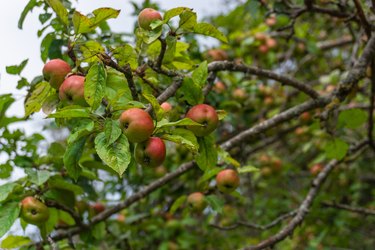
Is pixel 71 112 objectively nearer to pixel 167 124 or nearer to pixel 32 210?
pixel 167 124

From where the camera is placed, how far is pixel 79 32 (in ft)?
5.07

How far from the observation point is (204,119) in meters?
1.58

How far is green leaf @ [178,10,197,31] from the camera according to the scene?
1546mm

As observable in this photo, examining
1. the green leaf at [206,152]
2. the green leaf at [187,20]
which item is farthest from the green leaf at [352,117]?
the green leaf at [187,20]

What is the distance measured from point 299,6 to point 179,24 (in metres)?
1.51

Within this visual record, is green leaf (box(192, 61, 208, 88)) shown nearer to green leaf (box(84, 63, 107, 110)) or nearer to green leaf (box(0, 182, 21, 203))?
green leaf (box(84, 63, 107, 110))

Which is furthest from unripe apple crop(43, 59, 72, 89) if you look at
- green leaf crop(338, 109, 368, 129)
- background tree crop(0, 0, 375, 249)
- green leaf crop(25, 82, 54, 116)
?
green leaf crop(338, 109, 368, 129)

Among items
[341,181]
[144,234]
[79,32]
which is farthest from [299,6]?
[341,181]

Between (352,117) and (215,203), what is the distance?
1003 millimetres

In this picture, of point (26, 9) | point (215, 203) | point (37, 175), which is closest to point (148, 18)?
point (26, 9)

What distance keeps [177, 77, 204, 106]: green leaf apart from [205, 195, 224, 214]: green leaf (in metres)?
0.71

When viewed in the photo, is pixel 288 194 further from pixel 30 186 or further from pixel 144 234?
pixel 30 186

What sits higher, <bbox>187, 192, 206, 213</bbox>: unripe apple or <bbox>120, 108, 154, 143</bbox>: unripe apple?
<bbox>120, 108, 154, 143</bbox>: unripe apple

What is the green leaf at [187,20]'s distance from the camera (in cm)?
155
